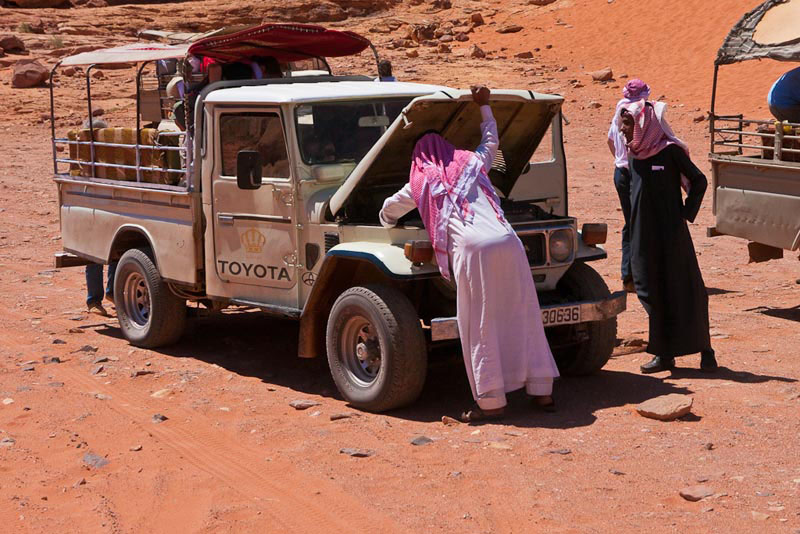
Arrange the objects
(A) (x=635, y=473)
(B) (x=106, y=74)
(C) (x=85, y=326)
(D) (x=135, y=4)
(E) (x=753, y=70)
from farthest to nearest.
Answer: (D) (x=135, y=4)
(B) (x=106, y=74)
(E) (x=753, y=70)
(C) (x=85, y=326)
(A) (x=635, y=473)

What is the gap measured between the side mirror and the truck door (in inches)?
5.6

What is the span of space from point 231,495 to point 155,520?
41 centimetres

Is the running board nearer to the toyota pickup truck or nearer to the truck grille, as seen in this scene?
the toyota pickup truck

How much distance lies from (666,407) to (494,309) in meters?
1.10

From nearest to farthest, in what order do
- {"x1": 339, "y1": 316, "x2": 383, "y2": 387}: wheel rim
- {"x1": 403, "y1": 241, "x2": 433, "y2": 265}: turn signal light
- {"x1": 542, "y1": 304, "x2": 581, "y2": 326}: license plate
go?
{"x1": 403, "y1": 241, "x2": 433, "y2": 265}: turn signal light → {"x1": 542, "y1": 304, "x2": 581, "y2": 326}: license plate → {"x1": 339, "y1": 316, "x2": 383, "y2": 387}: wheel rim

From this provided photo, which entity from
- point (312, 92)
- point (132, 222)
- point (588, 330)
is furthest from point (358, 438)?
point (132, 222)

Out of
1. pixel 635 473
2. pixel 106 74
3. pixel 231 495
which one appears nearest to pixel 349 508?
pixel 231 495

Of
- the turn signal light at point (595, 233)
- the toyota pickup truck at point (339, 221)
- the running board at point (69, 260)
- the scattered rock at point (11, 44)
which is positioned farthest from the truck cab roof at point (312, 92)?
the scattered rock at point (11, 44)

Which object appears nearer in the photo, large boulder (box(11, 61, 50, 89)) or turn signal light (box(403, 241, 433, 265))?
turn signal light (box(403, 241, 433, 265))

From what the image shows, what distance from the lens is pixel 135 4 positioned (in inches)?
1567

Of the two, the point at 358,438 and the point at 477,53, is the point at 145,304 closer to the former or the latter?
the point at 358,438

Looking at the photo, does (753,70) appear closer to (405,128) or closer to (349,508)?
(405,128)

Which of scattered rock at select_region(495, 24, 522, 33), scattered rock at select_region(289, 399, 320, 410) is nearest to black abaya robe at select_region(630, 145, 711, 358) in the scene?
scattered rock at select_region(289, 399, 320, 410)

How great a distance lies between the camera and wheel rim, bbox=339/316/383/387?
7.30 meters
